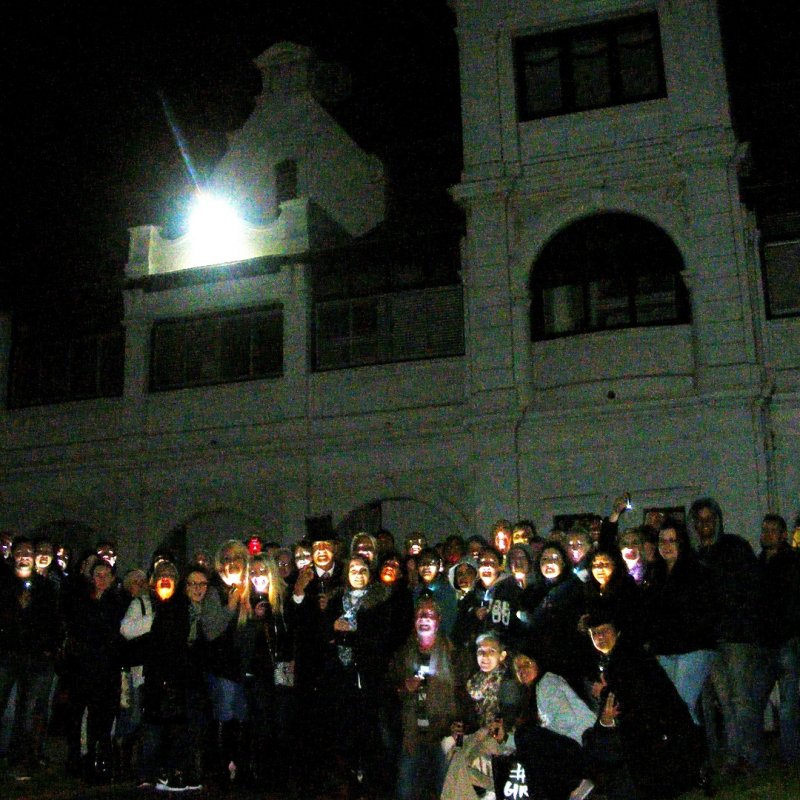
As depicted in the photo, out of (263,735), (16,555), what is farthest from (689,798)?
(16,555)

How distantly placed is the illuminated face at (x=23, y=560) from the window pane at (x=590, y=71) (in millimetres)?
11952

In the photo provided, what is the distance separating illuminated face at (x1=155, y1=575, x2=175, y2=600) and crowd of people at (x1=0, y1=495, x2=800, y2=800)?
0.07ft

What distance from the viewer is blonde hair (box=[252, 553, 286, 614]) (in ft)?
31.4

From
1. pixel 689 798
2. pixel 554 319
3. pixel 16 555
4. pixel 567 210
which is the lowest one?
pixel 689 798

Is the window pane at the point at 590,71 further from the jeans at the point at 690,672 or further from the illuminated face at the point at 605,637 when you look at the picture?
the illuminated face at the point at 605,637

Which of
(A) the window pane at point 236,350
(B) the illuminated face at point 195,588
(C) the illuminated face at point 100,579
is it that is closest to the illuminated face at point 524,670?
(B) the illuminated face at point 195,588

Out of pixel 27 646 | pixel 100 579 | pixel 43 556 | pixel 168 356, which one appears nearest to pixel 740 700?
pixel 100 579

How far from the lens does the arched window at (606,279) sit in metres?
17.3

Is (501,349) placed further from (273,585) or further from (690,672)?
(690,672)

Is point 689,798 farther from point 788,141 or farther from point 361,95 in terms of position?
point 361,95

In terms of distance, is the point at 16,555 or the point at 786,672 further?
the point at 16,555

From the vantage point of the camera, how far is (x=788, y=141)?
19.5m

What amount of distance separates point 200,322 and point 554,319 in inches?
284

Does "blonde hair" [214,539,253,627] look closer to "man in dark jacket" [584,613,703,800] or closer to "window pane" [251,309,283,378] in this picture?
"man in dark jacket" [584,613,703,800]
